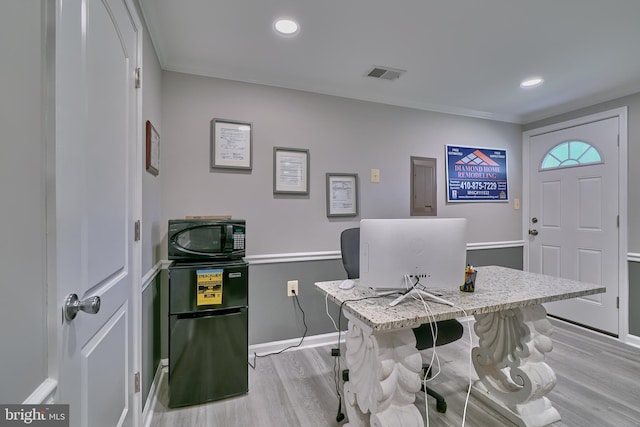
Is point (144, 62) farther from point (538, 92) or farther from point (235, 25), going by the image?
point (538, 92)

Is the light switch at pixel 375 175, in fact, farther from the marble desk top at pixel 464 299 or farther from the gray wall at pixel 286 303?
the marble desk top at pixel 464 299

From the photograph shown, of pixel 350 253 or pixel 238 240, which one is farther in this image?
pixel 350 253

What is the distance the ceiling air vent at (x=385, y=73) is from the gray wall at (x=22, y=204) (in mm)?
2197

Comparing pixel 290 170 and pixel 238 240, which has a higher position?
pixel 290 170

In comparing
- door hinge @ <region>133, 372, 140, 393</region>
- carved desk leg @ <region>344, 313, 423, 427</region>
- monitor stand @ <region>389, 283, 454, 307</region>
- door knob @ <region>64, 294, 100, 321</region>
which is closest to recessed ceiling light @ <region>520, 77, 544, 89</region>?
monitor stand @ <region>389, 283, 454, 307</region>

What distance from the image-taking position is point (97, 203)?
1.01m

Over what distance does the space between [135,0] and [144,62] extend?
1.01 ft

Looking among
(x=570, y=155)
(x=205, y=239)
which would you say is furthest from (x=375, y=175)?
(x=570, y=155)

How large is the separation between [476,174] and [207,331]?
3.26m

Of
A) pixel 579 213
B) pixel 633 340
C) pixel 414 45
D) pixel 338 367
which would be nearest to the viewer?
pixel 414 45

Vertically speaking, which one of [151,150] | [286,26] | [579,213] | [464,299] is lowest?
[464,299]

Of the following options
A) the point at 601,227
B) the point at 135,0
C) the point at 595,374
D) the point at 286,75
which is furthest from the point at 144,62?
the point at 601,227

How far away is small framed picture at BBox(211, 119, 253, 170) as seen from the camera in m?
2.32

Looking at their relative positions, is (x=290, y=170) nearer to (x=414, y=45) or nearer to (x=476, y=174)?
(x=414, y=45)
